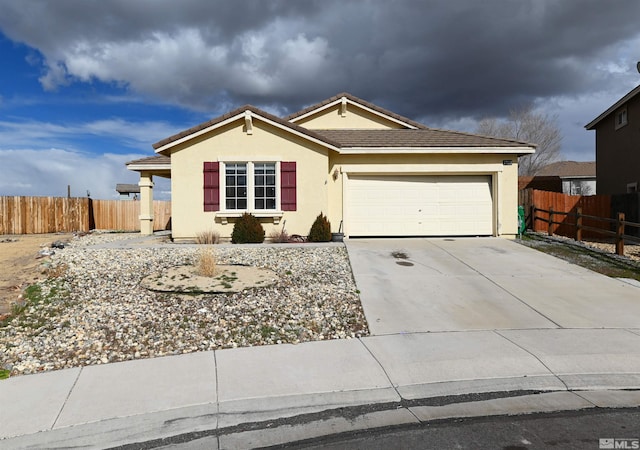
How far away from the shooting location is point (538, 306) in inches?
278

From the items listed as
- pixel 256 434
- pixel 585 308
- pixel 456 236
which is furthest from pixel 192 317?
pixel 456 236

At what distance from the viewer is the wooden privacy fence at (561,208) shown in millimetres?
16156

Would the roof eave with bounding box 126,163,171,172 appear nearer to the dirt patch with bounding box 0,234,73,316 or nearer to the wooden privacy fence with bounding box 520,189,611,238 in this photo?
the dirt patch with bounding box 0,234,73,316

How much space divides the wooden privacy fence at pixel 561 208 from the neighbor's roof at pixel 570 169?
56.4 ft

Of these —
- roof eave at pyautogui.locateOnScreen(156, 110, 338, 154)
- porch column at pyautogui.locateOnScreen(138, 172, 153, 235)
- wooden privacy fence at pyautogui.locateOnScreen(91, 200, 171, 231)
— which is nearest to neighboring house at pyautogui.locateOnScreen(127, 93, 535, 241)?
roof eave at pyautogui.locateOnScreen(156, 110, 338, 154)

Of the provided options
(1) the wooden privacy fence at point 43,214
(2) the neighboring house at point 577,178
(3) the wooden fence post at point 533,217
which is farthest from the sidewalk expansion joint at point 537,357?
(2) the neighboring house at point 577,178

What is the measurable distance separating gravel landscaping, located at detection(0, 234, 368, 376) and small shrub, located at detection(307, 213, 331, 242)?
3679 millimetres

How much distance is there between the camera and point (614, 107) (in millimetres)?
19172

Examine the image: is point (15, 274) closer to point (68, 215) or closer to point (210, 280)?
point (210, 280)

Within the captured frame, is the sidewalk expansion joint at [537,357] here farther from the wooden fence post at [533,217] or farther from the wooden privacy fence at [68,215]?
the wooden privacy fence at [68,215]

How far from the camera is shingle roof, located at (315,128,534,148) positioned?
13766 millimetres

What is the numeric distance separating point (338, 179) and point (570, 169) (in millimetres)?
27361

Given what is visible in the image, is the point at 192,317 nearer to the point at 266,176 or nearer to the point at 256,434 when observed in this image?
the point at 256,434

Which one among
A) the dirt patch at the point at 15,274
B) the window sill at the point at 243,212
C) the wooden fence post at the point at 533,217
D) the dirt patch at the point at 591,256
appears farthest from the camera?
the wooden fence post at the point at 533,217
